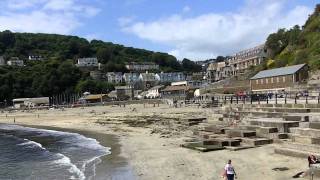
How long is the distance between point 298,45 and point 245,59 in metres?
73.9

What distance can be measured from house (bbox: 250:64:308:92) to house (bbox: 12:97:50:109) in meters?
90.0

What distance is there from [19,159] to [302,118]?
1974 centimetres

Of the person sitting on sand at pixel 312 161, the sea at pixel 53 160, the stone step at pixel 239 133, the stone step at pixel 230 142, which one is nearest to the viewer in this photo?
the person sitting on sand at pixel 312 161

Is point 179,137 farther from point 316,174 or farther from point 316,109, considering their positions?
point 316,174

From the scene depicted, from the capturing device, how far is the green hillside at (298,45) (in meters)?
74.1

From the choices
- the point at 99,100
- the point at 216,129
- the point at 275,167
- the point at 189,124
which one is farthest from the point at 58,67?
the point at 275,167

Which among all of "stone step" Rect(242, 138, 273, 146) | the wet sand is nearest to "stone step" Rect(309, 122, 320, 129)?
"stone step" Rect(242, 138, 273, 146)

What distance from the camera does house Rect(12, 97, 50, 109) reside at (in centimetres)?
15400

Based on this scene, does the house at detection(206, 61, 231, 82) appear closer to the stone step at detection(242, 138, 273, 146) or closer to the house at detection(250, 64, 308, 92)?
the house at detection(250, 64, 308, 92)

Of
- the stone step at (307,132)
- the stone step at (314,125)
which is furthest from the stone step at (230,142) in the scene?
the stone step at (314,125)

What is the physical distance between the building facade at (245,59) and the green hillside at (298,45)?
1508 inches

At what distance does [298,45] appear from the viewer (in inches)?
3541

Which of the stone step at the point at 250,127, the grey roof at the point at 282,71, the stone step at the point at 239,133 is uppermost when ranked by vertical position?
the grey roof at the point at 282,71

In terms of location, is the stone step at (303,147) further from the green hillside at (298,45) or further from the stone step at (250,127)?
the green hillside at (298,45)
